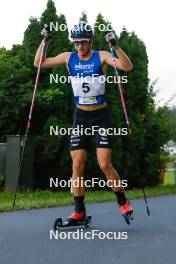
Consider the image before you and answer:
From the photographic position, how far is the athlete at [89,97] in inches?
269

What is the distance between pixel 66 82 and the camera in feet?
47.4

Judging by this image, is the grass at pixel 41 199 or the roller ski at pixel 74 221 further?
the grass at pixel 41 199

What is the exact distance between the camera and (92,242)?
19.6 ft

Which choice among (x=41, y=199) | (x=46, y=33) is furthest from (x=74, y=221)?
(x=41, y=199)

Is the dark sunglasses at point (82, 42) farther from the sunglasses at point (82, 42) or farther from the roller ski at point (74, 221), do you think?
the roller ski at point (74, 221)

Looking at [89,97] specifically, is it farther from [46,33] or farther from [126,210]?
[126,210]

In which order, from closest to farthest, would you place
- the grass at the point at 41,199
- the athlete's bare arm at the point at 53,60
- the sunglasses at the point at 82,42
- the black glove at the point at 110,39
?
the black glove at the point at 110,39
the sunglasses at the point at 82,42
the athlete's bare arm at the point at 53,60
the grass at the point at 41,199

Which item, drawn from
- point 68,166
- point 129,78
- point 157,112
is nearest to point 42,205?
point 68,166

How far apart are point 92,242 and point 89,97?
1675mm

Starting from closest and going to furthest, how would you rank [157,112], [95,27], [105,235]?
[105,235]
[95,27]
[157,112]

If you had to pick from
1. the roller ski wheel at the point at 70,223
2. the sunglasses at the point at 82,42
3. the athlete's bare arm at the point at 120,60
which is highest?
the sunglasses at the point at 82,42

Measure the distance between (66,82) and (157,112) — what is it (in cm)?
465

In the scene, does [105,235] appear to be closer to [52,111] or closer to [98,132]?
[98,132]

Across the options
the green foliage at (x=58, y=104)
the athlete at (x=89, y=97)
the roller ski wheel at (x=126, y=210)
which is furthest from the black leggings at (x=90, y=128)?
the green foliage at (x=58, y=104)
